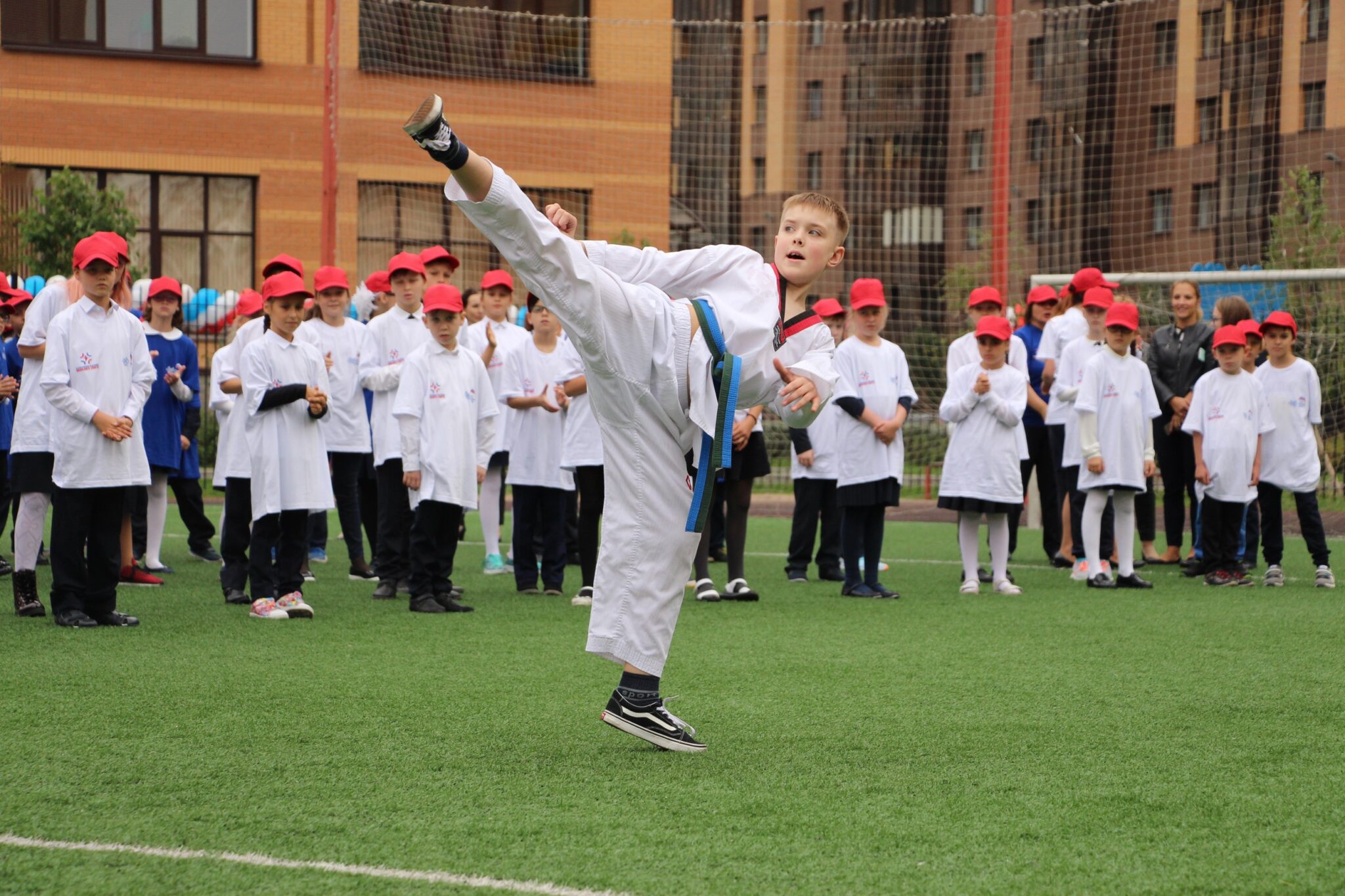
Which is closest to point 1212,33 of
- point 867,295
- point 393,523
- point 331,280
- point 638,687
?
point 867,295

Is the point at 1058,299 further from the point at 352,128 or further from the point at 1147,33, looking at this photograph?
the point at 1147,33

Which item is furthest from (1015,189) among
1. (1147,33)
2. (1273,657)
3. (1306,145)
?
(1273,657)

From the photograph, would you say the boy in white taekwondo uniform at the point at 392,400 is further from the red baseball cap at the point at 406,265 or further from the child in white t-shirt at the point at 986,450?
the child in white t-shirt at the point at 986,450

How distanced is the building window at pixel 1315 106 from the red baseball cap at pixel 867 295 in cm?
2905

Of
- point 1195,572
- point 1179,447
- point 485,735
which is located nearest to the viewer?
point 485,735

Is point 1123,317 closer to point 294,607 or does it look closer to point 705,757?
point 294,607

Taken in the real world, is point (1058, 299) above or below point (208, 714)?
above

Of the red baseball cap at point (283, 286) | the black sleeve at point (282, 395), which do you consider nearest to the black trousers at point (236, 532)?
the black sleeve at point (282, 395)

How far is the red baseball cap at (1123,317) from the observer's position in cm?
970

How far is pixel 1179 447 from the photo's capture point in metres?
11.1

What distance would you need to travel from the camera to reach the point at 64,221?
20.9 metres

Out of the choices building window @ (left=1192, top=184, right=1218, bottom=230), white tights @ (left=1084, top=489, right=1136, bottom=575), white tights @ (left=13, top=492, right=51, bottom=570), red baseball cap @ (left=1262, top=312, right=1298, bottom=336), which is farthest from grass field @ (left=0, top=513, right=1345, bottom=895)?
building window @ (left=1192, top=184, right=1218, bottom=230)

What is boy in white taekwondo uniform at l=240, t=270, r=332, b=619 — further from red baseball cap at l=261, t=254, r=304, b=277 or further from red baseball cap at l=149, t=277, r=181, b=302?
red baseball cap at l=149, t=277, r=181, b=302

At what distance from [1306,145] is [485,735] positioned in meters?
34.9
